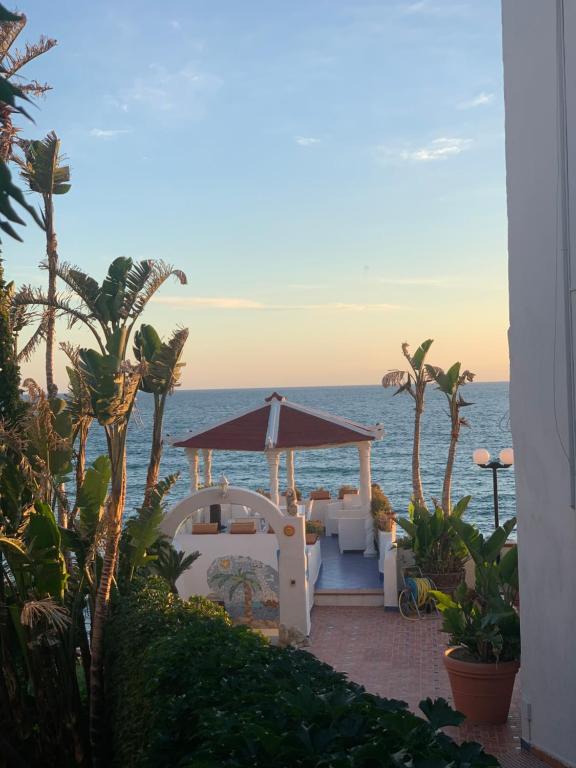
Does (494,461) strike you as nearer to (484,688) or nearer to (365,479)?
(365,479)

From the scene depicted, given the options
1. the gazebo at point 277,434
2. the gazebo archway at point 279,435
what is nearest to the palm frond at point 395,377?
the gazebo archway at point 279,435

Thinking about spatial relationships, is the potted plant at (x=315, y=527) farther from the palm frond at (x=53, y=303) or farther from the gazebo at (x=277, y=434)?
the palm frond at (x=53, y=303)

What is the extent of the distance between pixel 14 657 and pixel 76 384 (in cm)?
340

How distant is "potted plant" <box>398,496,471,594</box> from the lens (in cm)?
1491

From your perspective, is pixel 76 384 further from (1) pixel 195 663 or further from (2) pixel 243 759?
(2) pixel 243 759

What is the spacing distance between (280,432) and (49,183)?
722 cm

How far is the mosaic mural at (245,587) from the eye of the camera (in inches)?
565

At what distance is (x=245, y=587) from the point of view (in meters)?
14.4

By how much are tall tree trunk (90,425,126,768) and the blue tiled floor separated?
23.7 feet

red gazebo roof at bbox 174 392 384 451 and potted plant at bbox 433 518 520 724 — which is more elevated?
red gazebo roof at bbox 174 392 384 451

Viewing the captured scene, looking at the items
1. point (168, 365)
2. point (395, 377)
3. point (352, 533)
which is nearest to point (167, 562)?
point (168, 365)

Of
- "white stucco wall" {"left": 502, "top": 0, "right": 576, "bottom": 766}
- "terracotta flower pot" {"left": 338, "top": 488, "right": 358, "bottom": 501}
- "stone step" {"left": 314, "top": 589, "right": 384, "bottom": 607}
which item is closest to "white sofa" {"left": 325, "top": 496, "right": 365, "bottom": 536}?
"terracotta flower pot" {"left": 338, "top": 488, "right": 358, "bottom": 501}

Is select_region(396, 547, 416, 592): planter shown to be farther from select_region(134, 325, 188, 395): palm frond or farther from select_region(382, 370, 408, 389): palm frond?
select_region(382, 370, 408, 389): palm frond

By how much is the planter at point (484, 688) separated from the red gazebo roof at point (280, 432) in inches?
325
